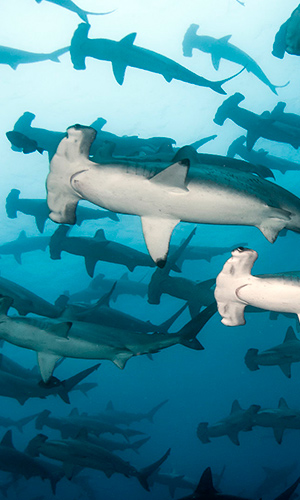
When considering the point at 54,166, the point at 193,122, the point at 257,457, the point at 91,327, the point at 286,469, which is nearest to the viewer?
the point at 54,166

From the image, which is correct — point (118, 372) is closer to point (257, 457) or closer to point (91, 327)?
point (257, 457)

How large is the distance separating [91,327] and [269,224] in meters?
3.31

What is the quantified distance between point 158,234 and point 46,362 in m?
2.97

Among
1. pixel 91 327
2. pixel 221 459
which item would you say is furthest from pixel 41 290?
pixel 221 459

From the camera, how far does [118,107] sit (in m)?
15.9

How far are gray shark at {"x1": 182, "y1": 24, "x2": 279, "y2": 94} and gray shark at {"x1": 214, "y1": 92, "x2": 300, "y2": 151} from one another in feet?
11.6

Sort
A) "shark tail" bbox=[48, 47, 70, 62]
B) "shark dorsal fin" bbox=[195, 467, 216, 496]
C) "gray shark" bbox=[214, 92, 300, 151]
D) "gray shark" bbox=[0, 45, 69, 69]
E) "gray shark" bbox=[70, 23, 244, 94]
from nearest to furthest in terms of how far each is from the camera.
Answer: "shark dorsal fin" bbox=[195, 467, 216, 496] → "gray shark" bbox=[70, 23, 244, 94] → "gray shark" bbox=[214, 92, 300, 151] → "gray shark" bbox=[0, 45, 69, 69] → "shark tail" bbox=[48, 47, 70, 62]

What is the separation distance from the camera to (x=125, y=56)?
30.1 feet

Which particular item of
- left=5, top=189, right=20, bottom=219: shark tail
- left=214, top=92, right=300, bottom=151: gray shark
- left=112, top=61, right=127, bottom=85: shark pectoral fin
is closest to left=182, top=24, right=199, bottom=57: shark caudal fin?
left=214, top=92, right=300, bottom=151: gray shark

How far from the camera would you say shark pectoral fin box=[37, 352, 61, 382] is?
538 centimetres

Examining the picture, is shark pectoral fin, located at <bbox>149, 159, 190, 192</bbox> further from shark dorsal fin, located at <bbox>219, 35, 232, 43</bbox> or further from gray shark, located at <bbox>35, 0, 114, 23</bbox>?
shark dorsal fin, located at <bbox>219, 35, 232, 43</bbox>

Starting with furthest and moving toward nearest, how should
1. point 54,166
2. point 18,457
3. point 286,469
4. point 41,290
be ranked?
point 41,290 < point 286,469 < point 18,457 < point 54,166

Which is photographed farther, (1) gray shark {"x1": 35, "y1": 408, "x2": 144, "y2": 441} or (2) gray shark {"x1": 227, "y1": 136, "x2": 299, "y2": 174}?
(2) gray shark {"x1": 227, "y1": 136, "x2": 299, "y2": 174}

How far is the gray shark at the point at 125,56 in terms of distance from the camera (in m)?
8.88
